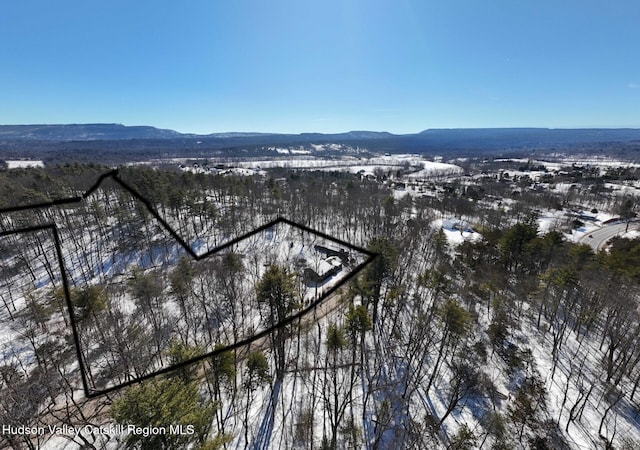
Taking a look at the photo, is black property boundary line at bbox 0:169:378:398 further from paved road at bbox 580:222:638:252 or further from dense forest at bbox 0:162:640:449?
paved road at bbox 580:222:638:252

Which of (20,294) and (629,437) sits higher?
(20,294)

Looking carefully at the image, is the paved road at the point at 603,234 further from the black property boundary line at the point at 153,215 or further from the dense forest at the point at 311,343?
the black property boundary line at the point at 153,215

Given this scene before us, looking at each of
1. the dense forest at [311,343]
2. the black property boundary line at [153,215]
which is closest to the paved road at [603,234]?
the dense forest at [311,343]

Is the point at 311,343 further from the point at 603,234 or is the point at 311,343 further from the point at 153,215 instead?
the point at 603,234

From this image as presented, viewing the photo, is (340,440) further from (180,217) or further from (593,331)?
(180,217)

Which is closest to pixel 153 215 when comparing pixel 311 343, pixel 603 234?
pixel 311 343

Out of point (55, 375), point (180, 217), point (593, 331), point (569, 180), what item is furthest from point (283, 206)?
point (569, 180)
